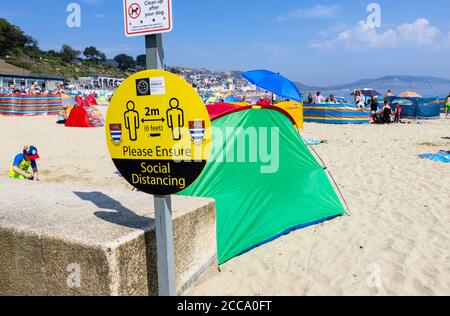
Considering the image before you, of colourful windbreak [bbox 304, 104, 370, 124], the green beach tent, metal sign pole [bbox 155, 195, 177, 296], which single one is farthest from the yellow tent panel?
metal sign pole [bbox 155, 195, 177, 296]

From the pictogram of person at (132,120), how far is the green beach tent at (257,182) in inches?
72.3

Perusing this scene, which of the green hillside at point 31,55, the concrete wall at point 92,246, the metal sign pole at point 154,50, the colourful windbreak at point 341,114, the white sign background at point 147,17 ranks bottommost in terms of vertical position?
the concrete wall at point 92,246

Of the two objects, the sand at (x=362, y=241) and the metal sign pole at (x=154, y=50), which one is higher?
the metal sign pole at (x=154, y=50)

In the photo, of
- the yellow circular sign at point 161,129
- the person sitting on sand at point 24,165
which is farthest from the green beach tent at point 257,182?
the person sitting on sand at point 24,165

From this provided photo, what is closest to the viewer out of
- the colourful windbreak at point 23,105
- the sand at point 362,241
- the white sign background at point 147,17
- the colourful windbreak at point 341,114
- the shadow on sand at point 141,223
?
the white sign background at point 147,17

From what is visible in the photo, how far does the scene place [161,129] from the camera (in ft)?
6.69

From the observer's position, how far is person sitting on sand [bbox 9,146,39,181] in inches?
227

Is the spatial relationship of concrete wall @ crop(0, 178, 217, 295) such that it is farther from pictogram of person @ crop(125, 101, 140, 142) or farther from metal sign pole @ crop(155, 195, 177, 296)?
pictogram of person @ crop(125, 101, 140, 142)

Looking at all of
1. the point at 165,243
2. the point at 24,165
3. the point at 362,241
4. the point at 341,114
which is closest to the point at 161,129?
the point at 165,243

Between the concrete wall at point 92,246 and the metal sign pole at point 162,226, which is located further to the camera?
the concrete wall at point 92,246

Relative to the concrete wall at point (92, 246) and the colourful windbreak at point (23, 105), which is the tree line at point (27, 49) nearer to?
the colourful windbreak at point (23, 105)

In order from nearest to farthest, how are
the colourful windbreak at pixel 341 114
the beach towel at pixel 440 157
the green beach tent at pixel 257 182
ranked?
1. the green beach tent at pixel 257 182
2. the beach towel at pixel 440 157
3. the colourful windbreak at pixel 341 114

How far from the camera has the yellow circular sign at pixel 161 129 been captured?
6.56 feet

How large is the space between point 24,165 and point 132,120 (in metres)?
4.80
